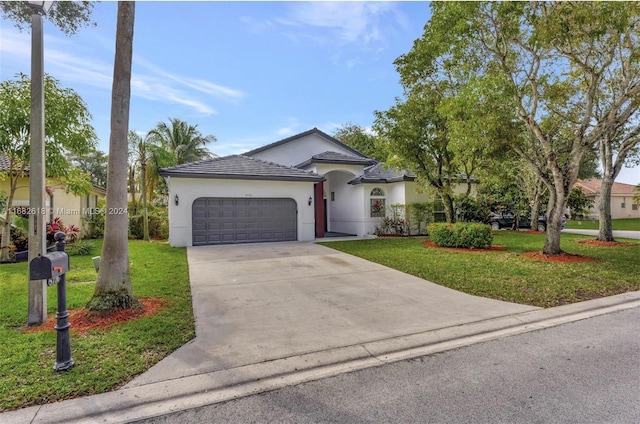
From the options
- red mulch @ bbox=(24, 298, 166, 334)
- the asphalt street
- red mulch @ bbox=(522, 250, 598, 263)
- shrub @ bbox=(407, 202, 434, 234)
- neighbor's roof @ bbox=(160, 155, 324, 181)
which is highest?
neighbor's roof @ bbox=(160, 155, 324, 181)

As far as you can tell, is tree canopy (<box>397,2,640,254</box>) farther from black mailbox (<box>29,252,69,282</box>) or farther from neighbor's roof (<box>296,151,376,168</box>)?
black mailbox (<box>29,252,69,282</box>)

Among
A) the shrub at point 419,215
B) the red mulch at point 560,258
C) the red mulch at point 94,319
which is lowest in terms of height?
the red mulch at point 94,319

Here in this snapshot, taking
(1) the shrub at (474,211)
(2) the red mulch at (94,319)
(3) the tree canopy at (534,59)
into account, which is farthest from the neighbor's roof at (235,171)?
(1) the shrub at (474,211)

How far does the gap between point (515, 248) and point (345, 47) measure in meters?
10.6

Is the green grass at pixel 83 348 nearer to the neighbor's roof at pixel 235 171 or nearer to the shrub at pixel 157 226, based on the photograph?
the neighbor's roof at pixel 235 171

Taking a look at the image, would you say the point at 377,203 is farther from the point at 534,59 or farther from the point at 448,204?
the point at 534,59

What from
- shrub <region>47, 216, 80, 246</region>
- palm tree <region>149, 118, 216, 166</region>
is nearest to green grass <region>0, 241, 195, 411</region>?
shrub <region>47, 216, 80, 246</region>

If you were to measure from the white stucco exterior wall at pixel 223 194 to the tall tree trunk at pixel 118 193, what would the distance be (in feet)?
28.6

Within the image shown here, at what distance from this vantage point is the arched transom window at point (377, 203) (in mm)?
17775

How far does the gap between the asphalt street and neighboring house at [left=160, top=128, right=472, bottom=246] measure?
463 inches

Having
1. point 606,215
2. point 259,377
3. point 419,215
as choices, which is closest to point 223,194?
point 419,215

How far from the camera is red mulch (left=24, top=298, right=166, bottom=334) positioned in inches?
174

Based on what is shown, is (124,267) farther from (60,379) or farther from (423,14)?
(423,14)

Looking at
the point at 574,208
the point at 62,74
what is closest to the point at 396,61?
the point at 62,74
